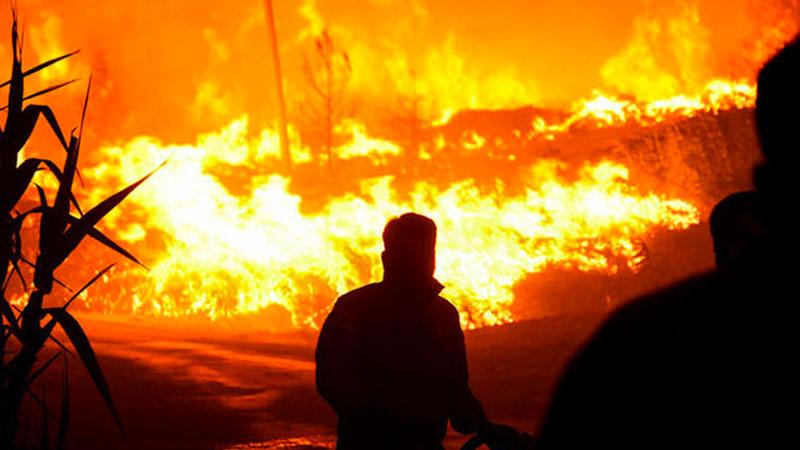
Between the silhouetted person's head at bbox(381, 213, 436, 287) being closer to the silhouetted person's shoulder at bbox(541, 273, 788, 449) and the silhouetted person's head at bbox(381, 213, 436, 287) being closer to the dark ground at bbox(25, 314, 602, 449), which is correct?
the silhouetted person's shoulder at bbox(541, 273, 788, 449)

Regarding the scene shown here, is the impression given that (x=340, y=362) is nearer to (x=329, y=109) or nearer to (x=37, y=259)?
(x=37, y=259)

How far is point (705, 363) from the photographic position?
759 mm

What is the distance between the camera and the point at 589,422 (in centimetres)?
75

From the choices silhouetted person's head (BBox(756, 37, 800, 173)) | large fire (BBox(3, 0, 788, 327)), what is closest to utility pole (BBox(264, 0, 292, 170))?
large fire (BBox(3, 0, 788, 327))

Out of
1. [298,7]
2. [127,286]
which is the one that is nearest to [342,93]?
[298,7]

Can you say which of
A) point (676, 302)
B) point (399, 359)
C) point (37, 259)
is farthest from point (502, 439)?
point (676, 302)

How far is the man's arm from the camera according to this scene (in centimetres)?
315

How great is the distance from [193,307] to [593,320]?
22.1 feet

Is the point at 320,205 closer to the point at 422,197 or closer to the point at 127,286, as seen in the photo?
the point at 422,197

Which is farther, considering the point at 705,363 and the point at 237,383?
the point at 237,383

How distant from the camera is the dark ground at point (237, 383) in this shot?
7.41 meters

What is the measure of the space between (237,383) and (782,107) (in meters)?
9.09

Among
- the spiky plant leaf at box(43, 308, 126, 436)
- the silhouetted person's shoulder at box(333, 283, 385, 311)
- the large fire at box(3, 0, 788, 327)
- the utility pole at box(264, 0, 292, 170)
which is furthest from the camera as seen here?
the utility pole at box(264, 0, 292, 170)

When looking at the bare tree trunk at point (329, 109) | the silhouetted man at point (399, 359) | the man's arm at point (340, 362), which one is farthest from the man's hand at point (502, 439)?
the bare tree trunk at point (329, 109)
